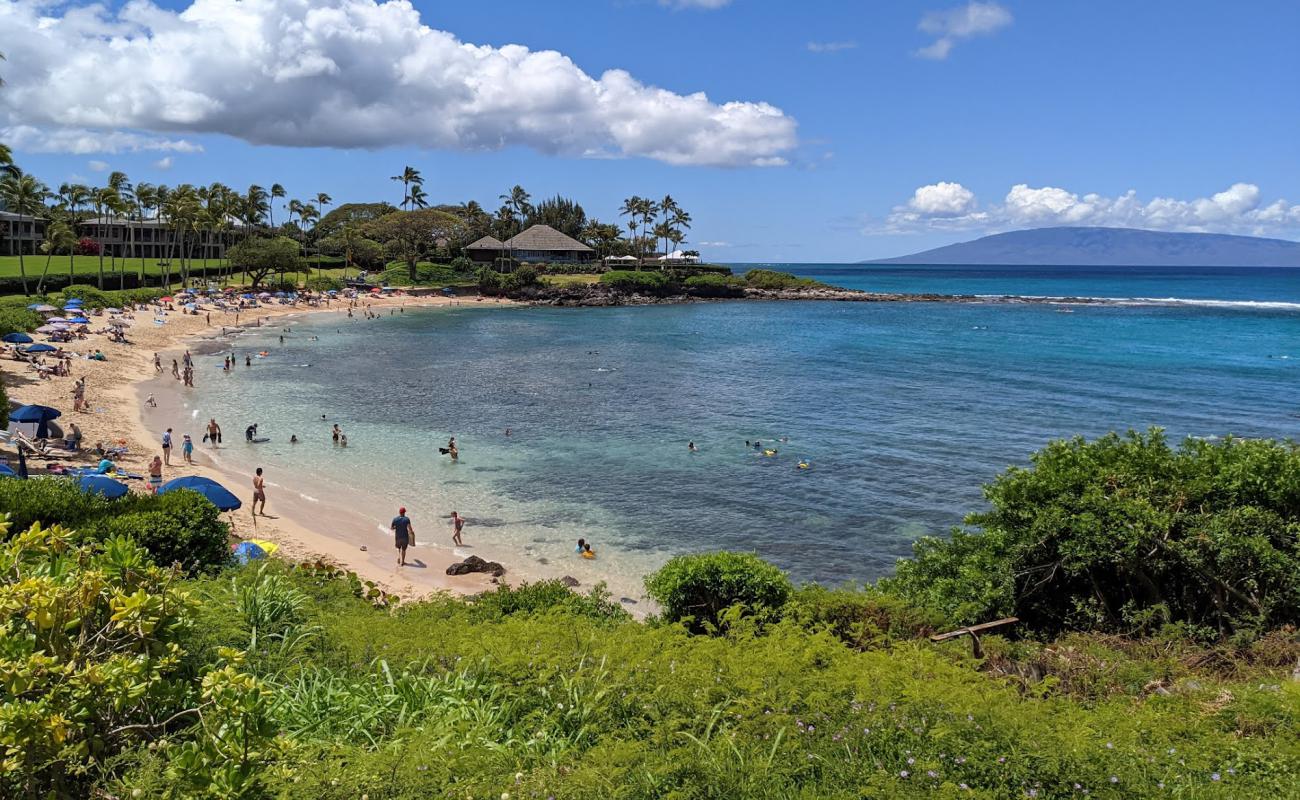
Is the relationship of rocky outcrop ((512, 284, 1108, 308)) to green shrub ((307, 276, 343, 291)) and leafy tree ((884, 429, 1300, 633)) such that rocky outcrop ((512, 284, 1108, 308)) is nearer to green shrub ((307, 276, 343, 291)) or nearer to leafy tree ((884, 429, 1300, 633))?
green shrub ((307, 276, 343, 291))

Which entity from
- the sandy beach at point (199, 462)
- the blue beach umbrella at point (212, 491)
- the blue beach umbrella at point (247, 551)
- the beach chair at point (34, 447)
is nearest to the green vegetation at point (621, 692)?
the blue beach umbrella at point (247, 551)

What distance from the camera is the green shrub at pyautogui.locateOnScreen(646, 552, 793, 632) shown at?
1334 cm

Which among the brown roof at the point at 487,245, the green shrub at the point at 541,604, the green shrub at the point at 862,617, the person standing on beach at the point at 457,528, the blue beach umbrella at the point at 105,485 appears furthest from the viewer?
the brown roof at the point at 487,245

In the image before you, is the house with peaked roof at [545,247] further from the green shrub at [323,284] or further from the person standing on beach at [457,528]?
the person standing on beach at [457,528]

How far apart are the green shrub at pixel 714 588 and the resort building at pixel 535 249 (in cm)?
10780

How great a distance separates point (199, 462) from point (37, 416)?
491 centimetres

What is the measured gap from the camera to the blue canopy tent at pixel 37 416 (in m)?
25.9

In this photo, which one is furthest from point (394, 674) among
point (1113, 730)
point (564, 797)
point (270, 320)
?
point (270, 320)

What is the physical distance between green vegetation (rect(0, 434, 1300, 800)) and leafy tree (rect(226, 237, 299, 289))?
83760mm

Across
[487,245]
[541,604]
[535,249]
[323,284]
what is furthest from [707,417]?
[535,249]

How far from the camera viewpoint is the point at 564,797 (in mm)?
5766

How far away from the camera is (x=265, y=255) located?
87.4 m

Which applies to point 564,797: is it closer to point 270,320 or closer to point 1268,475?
point 1268,475

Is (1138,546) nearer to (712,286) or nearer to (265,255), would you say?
(265,255)
